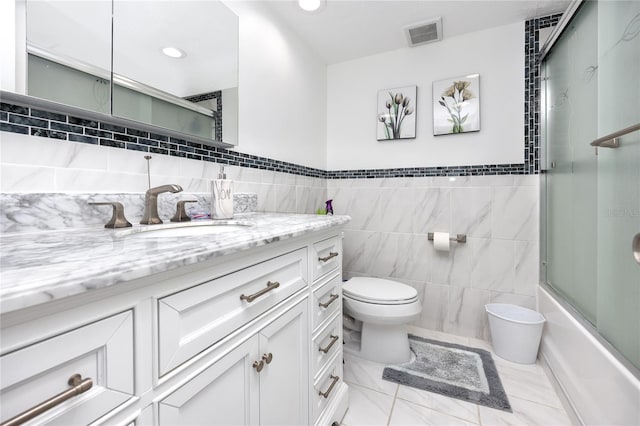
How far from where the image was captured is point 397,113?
7.26ft

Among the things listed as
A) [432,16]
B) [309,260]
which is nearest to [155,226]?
[309,260]

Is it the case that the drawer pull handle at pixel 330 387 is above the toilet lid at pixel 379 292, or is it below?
below

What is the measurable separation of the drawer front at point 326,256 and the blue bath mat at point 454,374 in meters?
0.85

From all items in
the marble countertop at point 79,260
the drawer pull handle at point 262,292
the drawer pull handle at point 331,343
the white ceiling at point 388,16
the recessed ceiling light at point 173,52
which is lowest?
the drawer pull handle at point 331,343

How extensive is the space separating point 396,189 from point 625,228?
4.32ft

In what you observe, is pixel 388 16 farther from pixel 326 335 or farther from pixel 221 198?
pixel 326 335

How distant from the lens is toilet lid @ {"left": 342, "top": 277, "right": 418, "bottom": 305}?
1609 millimetres

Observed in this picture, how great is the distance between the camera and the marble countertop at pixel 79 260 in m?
0.32

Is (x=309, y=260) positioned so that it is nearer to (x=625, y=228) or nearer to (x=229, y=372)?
(x=229, y=372)

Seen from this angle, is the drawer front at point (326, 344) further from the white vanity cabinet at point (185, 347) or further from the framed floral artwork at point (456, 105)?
the framed floral artwork at point (456, 105)

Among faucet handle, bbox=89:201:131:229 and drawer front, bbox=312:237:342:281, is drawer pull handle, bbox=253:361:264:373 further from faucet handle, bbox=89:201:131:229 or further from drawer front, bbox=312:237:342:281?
faucet handle, bbox=89:201:131:229

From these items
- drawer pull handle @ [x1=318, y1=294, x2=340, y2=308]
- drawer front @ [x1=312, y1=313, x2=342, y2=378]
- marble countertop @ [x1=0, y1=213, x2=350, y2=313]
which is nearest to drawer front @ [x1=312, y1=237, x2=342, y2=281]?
drawer pull handle @ [x1=318, y1=294, x2=340, y2=308]

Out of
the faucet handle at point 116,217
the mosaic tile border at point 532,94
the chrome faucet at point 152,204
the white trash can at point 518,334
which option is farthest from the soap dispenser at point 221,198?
the mosaic tile border at point 532,94

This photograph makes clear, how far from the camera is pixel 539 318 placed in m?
1.76
